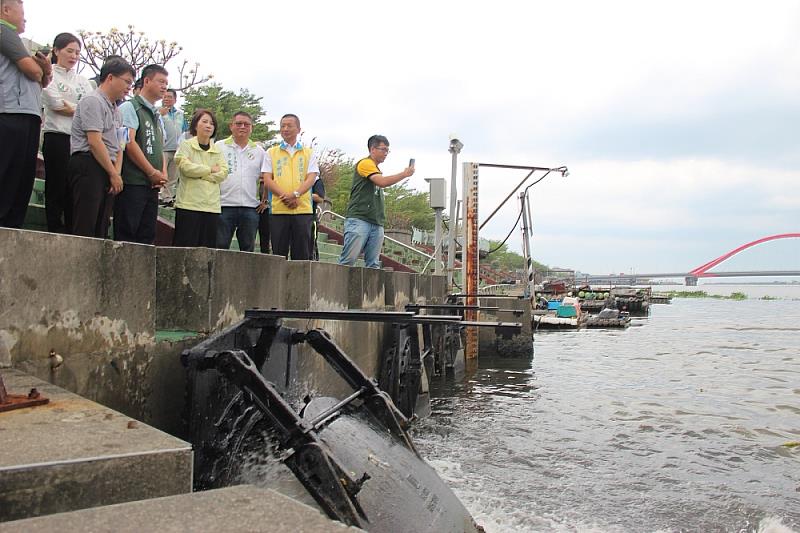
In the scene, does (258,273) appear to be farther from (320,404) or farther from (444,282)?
(444,282)

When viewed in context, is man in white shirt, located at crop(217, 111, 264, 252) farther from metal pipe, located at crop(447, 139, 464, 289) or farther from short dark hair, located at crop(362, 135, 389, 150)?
metal pipe, located at crop(447, 139, 464, 289)

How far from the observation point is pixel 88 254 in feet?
11.2

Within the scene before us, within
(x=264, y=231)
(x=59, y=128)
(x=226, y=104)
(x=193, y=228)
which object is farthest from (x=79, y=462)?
(x=226, y=104)

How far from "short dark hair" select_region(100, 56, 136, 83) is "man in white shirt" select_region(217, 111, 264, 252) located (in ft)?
6.85

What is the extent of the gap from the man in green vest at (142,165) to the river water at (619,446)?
13.2 feet

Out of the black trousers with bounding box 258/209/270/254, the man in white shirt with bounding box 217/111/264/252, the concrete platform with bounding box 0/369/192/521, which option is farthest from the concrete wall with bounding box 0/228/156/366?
the black trousers with bounding box 258/209/270/254

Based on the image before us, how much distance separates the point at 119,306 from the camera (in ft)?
12.1

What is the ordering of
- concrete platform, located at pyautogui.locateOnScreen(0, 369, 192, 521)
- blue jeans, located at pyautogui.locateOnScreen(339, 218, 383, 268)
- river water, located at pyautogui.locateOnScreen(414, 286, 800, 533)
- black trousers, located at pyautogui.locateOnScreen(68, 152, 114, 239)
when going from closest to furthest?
concrete platform, located at pyautogui.locateOnScreen(0, 369, 192, 521) < black trousers, located at pyautogui.locateOnScreen(68, 152, 114, 239) < river water, located at pyautogui.locateOnScreen(414, 286, 800, 533) < blue jeans, located at pyautogui.locateOnScreen(339, 218, 383, 268)

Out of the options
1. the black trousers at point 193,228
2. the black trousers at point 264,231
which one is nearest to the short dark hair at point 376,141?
the black trousers at point 264,231

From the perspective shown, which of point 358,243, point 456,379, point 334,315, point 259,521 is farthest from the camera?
point 456,379

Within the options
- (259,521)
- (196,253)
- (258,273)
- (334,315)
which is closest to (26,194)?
(196,253)

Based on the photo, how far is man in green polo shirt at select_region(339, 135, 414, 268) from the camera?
873cm

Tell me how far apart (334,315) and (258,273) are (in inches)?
40.6

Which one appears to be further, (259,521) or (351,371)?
(351,371)
